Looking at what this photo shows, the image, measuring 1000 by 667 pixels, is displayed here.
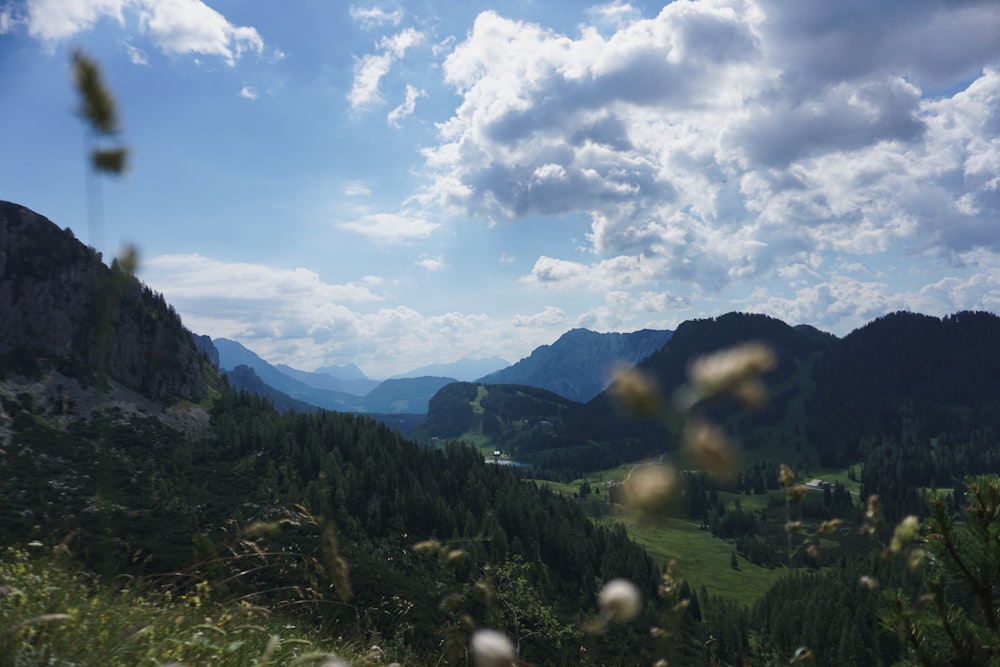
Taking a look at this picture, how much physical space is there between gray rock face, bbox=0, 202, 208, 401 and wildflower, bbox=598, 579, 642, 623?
200566 millimetres

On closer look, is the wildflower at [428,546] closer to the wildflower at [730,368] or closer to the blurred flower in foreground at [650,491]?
the blurred flower in foreground at [650,491]

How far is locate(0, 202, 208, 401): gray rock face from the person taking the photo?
175m

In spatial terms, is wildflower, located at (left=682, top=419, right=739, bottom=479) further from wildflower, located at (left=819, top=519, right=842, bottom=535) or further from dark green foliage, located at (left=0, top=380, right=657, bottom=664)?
dark green foliage, located at (left=0, top=380, right=657, bottom=664)

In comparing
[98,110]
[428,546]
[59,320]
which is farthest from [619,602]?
[59,320]

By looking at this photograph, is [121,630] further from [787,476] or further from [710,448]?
[787,476]

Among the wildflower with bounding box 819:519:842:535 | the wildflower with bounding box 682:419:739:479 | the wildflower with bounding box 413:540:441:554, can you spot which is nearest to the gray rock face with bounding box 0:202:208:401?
the wildflower with bounding box 413:540:441:554

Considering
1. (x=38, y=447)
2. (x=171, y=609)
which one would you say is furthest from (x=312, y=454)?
(x=171, y=609)

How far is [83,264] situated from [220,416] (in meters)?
77.2

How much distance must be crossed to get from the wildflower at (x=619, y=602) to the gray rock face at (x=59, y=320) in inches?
7896

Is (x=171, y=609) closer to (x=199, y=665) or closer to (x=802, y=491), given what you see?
(x=199, y=665)

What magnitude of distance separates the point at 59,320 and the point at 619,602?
232 metres

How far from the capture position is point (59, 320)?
183250mm

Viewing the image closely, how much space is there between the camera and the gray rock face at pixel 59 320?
17475cm

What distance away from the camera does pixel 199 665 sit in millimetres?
4090
